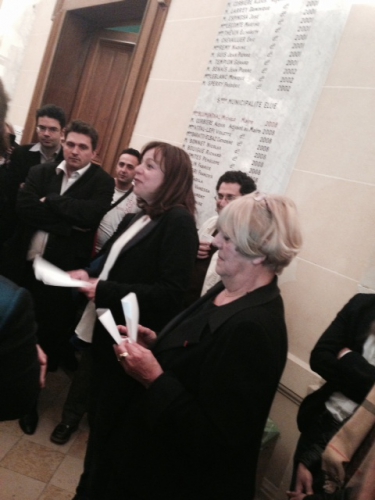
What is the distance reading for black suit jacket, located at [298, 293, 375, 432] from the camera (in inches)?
62.6

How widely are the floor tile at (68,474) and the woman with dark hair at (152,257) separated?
1.97 ft

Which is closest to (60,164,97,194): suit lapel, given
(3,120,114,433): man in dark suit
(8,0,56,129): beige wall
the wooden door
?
(3,120,114,433): man in dark suit

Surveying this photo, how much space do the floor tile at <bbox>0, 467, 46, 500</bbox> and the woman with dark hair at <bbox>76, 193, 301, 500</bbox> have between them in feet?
3.36

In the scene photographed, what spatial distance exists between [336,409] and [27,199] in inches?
81.7

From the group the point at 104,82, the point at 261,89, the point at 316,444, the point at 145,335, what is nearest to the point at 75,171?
the point at 261,89

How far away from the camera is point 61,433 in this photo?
8.71 ft

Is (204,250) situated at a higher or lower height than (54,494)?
higher

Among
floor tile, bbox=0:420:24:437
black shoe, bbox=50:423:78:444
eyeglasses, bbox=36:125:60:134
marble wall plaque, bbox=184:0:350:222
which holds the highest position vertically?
marble wall plaque, bbox=184:0:350:222

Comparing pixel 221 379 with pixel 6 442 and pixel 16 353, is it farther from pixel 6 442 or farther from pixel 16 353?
pixel 6 442

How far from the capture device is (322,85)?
2.58 metres

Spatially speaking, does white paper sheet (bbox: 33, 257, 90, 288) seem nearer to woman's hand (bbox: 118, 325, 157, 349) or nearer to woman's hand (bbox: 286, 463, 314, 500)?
woman's hand (bbox: 118, 325, 157, 349)

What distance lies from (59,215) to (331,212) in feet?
5.17

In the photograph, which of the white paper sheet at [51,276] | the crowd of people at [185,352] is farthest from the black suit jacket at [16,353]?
the white paper sheet at [51,276]

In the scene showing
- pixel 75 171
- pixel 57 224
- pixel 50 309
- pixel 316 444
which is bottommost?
pixel 50 309
